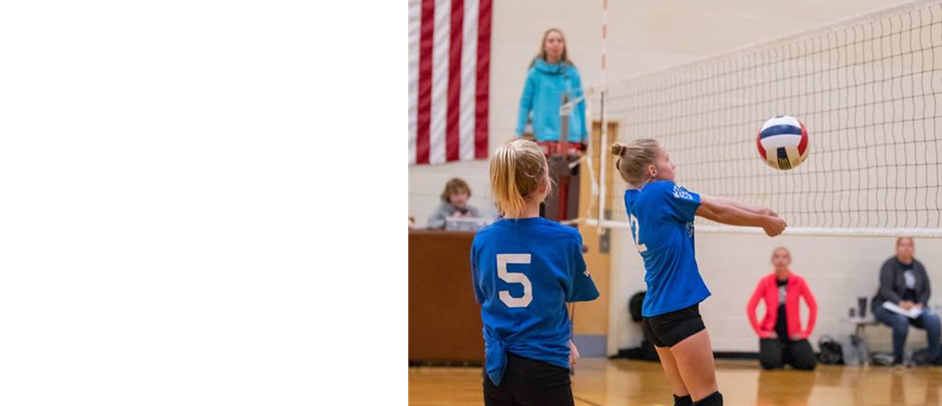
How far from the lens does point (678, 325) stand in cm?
362

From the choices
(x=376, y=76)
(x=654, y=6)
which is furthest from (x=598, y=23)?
(x=376, y=76)

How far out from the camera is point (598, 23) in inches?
365

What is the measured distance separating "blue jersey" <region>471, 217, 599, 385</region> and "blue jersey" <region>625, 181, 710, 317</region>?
1.08 meters

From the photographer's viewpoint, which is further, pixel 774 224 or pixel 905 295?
pixel 905 295

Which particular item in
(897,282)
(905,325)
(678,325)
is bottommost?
(905,325)

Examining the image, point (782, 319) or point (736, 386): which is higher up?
point (782, 319)

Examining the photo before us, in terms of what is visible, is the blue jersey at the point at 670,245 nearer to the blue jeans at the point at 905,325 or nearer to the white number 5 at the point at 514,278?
the white number 5 at the point at 514,278

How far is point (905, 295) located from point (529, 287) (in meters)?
8.13

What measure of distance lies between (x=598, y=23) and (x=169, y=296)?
8.24 meters

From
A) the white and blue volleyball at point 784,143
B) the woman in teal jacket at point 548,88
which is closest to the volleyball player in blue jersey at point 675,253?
the white and blue volleyball at point 784,143

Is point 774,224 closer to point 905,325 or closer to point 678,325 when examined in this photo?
point 678,325

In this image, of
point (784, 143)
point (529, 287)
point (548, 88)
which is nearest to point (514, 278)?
Result: point (529, 287)

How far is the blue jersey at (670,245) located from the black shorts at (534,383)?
117 centimetres

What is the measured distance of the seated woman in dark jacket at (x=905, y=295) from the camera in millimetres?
9422
